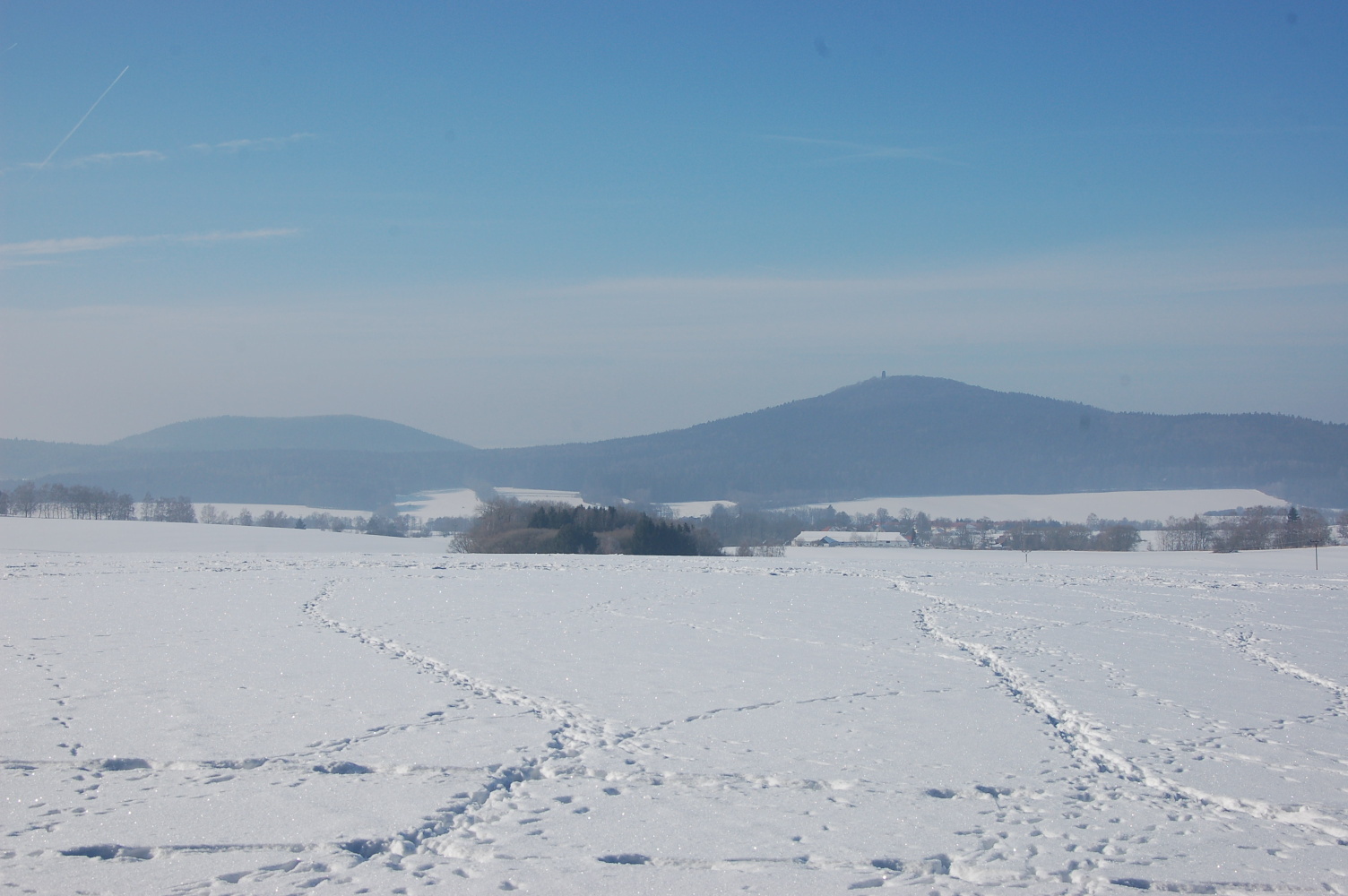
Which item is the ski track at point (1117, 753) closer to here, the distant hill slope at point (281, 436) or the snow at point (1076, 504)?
the snow at point (1076, 504)

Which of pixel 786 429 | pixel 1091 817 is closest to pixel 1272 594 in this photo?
pixel 1091 817

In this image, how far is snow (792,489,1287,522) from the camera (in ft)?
290

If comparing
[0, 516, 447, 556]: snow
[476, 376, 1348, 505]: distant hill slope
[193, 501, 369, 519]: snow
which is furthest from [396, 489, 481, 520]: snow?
[0, 516, 447, 556]: snow

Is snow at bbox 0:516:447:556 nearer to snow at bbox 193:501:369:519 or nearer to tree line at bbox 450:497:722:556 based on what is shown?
tree line at bbox 450:497:722:556

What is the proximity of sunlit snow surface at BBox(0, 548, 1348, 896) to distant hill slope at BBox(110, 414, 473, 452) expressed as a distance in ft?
462

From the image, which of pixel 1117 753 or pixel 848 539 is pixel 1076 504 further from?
pixel 1117 753

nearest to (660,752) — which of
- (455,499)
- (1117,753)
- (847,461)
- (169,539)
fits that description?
(1117,753)

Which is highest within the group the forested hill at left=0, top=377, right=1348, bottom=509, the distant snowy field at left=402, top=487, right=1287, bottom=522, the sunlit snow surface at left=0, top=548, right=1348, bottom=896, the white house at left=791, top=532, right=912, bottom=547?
the forested hill at left=0, top=377, right=1348, bottom=509

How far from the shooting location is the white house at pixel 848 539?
198ft

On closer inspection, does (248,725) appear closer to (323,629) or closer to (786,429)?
(323,629)

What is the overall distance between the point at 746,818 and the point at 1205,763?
3.47 m

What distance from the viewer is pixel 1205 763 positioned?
21.7ft

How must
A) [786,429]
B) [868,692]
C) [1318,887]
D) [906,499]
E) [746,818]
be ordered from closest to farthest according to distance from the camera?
[1318,887] → [746,818] → [868,692] → [906,499] → [786,429]

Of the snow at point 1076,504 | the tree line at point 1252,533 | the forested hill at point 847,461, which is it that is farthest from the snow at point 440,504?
the tree line at point 1252,533
